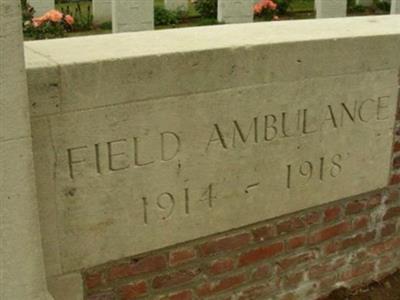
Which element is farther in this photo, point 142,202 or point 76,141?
point 142,202

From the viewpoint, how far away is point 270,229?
113 inches

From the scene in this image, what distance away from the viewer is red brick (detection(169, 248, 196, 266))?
2.62 m

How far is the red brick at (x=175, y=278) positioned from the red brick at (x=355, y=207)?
839 mm

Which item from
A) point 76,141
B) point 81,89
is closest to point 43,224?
point 76,141

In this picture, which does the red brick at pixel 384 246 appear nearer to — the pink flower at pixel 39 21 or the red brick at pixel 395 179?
→ the red brick at pixel 395 179

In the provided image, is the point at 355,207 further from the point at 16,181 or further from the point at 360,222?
the point at 16,181

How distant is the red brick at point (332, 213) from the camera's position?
3053 millimetres

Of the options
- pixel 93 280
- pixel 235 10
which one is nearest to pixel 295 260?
pixel 93 280

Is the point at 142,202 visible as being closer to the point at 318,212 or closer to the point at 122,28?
the point at 318,212

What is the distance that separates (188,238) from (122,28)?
5546mm

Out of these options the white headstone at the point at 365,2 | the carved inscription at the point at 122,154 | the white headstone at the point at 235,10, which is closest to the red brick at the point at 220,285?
the carved inscription at the point at 122,154

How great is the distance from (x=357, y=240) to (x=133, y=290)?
3.92 ft

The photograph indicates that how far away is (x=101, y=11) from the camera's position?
10.8m

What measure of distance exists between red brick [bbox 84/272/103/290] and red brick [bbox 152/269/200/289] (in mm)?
230
